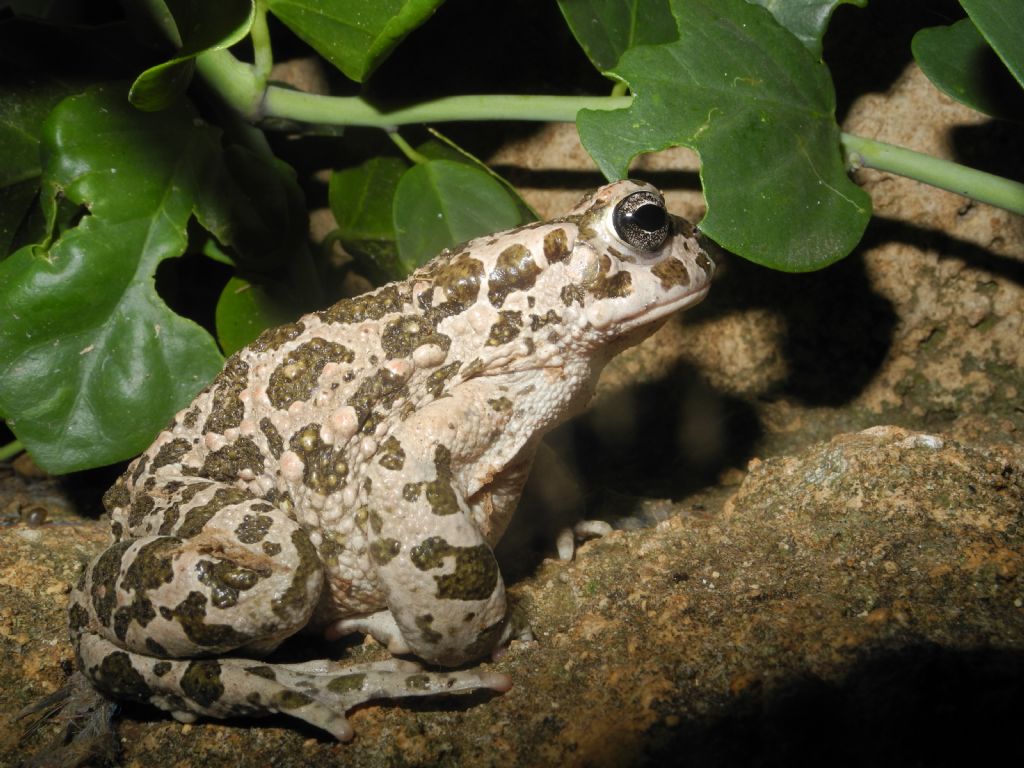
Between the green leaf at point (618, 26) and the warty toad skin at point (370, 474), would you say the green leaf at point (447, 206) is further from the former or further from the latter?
the green leaf at point (618, 26)

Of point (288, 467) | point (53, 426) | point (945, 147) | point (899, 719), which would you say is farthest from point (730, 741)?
point (945, 147)

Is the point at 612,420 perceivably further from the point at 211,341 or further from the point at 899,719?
the point at 899,719

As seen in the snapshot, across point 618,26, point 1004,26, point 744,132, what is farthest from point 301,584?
point 1004,26

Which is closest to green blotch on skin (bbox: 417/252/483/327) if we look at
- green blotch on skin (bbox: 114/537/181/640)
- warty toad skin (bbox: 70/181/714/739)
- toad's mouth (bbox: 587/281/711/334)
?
warty toad skin (bbox: 70/181/714/739)

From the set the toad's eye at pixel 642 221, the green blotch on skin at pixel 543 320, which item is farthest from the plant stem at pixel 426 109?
the green blotch on skin at pixel 543 320

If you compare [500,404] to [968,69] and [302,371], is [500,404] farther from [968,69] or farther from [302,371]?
[968,69]

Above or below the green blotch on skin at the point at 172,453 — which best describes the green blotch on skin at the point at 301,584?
below
